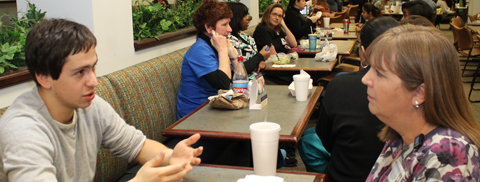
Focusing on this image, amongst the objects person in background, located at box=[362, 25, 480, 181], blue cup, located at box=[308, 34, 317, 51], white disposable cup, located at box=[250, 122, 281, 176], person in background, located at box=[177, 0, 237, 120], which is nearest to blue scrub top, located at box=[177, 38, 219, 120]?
person in background, located at box=[177, 0, 237, 120]

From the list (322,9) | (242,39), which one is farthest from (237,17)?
(322,9)

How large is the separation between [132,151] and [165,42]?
1.92m

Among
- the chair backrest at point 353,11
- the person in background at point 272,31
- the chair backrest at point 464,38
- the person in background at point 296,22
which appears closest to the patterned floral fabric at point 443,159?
the person in background at point 272,31

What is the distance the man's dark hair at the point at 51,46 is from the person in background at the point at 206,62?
1.47 meters

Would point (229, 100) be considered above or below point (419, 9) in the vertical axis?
below

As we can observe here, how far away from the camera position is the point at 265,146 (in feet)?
4.69

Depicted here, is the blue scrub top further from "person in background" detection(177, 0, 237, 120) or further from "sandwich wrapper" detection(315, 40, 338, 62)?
"sandwich wrapper" detection(315, 40, 338, 62)

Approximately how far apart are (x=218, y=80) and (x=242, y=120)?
0.65 meters

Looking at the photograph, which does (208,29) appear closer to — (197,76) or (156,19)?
(197,76)

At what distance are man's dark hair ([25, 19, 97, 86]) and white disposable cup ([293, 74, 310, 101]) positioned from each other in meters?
1.42

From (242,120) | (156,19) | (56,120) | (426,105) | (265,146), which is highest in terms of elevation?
(156,19)

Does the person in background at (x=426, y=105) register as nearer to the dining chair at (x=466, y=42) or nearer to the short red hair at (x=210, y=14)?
the short red hair at (x=210, y=14)

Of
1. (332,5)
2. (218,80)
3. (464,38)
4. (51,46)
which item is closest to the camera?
(51,46)

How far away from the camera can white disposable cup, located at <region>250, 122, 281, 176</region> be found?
1412 mm
